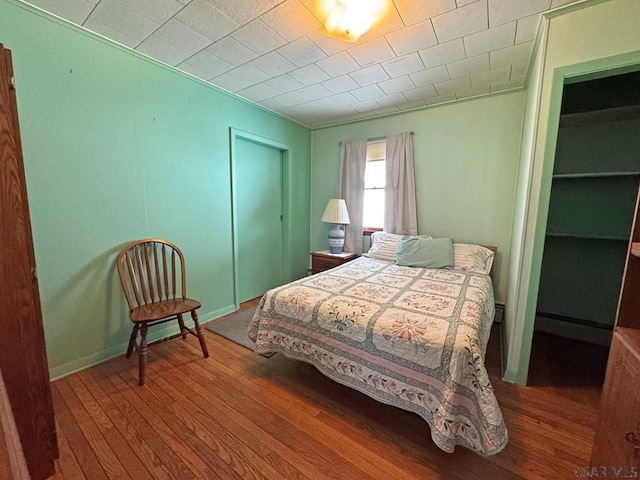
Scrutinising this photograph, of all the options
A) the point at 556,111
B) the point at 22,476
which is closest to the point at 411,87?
the point at 556,111

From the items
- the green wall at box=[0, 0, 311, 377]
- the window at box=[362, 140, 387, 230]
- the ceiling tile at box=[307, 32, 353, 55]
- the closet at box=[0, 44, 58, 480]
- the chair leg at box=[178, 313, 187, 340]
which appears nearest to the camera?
the closet at box=[0, 44, 58, 480]

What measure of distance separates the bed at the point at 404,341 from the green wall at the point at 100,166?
1234mm

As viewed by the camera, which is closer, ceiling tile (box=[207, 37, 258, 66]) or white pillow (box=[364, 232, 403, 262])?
ceiling tile (box=[207, 37, 258, 66])

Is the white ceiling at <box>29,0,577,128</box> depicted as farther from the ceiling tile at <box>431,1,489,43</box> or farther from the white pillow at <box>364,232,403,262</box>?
the white pillow at <box>364,232,403,262</box>

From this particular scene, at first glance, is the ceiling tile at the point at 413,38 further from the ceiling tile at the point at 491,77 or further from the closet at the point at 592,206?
the closet at the point at 592,206

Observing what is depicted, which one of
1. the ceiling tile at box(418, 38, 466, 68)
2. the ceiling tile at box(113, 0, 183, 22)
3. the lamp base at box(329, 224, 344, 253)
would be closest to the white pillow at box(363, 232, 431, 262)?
the lamp base at box(329, 224, 344, 253)

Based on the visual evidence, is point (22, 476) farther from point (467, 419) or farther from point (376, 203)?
point (376, 203)

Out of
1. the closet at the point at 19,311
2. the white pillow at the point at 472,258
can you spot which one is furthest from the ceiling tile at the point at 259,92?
the white pillow at the point at 472,258

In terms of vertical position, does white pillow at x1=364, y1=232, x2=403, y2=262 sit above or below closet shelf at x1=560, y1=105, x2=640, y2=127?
below

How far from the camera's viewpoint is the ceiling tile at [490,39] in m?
1.71

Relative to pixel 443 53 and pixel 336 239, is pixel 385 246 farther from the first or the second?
pixel 443 53

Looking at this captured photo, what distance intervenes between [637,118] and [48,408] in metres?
4.23

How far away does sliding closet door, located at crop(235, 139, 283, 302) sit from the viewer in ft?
10.2

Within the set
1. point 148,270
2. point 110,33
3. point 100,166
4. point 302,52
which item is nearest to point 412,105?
point 302,52
